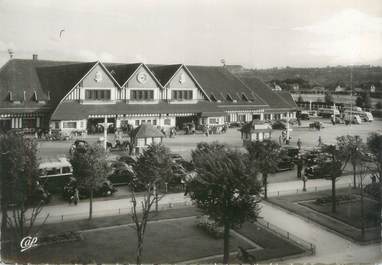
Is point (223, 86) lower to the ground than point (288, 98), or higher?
higher

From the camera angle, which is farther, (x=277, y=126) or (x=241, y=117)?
(x=241, y=117)

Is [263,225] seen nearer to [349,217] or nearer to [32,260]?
[349,217]

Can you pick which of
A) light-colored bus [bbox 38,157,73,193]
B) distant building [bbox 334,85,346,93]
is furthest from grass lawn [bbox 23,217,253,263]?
distant building [bbox 334,85,346,93]

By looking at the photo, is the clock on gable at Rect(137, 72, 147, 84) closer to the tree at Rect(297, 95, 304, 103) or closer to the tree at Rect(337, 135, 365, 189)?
the tree at Rect(337, 135, 365, 189)

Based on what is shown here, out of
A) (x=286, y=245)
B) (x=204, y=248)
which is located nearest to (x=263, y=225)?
(x=286, y=245)

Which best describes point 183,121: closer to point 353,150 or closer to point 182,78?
point 182,78

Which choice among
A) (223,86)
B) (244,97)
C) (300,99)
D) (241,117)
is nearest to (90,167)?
(241,117)
